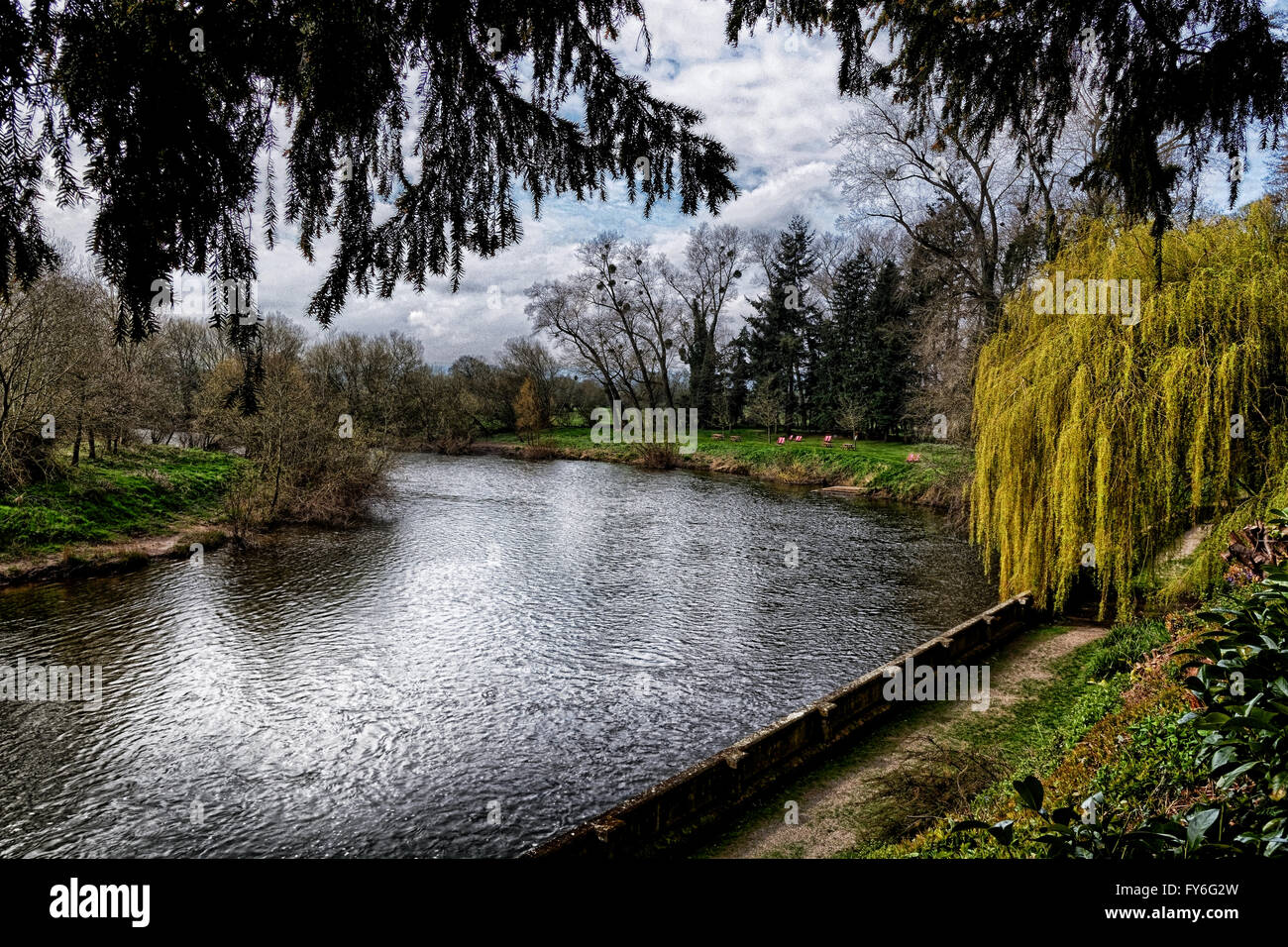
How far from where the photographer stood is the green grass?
14914 mm

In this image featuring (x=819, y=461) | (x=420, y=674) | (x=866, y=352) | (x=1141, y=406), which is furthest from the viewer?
(x=866, y=352)

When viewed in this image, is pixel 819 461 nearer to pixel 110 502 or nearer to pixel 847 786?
pixel 847 786

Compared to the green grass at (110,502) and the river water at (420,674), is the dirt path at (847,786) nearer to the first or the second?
the river water at (420,674)

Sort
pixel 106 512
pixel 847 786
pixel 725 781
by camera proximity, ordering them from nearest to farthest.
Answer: pixel 725 781 < pixel 847 786 < pixel 106 512

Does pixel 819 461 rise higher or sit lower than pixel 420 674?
higher

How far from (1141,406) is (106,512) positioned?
917 inches

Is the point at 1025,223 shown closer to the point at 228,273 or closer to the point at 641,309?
the point at 228,273

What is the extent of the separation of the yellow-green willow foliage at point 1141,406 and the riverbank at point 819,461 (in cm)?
773

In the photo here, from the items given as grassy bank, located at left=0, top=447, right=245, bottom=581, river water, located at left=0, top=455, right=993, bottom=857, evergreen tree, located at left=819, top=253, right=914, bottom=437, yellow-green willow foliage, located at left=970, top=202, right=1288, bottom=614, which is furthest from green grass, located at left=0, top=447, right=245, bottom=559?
evergreen tree, located at left=819, top=253, right=914, bottom=437

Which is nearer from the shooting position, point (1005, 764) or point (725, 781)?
point (725, 781)

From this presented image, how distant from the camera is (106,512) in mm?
17266

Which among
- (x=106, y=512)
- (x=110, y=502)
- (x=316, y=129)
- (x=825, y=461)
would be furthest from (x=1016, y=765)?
(x=825, y=461)

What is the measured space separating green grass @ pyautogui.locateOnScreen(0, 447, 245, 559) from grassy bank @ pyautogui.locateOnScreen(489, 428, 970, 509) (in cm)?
2275
